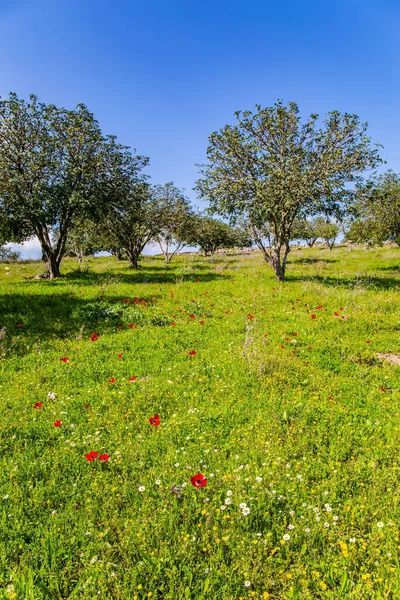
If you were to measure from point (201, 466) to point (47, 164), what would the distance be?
2234 cm

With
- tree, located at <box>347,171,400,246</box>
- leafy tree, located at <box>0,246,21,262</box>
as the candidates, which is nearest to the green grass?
tree, located at <box>347,171,400,246</box>

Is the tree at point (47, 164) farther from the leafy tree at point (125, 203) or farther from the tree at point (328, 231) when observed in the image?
the tree at point (328, 231)

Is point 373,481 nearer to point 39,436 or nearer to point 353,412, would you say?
point 353,412

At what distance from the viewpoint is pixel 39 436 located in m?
5.34

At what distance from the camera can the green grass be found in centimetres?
324

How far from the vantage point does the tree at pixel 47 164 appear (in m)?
20.2

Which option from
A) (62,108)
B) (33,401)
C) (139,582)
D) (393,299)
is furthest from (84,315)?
(62,108)

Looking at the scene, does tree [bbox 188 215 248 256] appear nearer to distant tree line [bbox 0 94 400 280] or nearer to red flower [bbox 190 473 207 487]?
distant tree line [bbox 0 94 400 280]

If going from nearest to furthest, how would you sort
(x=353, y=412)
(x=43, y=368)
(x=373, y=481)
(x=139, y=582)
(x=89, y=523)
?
1. (x=139, y=582)
2. (x=89, y=523)
3. (x=373, y=481)
4. (x=353, y=412)
5. (x=43, y=368)

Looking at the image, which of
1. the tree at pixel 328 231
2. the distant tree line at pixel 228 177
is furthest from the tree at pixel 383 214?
the tree at pixel 328 231

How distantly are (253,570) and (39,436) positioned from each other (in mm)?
3913

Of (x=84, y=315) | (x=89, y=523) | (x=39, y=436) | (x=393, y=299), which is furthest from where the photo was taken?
(x=393, y=299)

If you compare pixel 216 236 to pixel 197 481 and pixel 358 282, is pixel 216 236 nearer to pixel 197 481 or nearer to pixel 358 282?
pixel 358 282

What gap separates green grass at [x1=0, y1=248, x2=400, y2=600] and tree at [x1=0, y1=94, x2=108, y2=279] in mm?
14000
